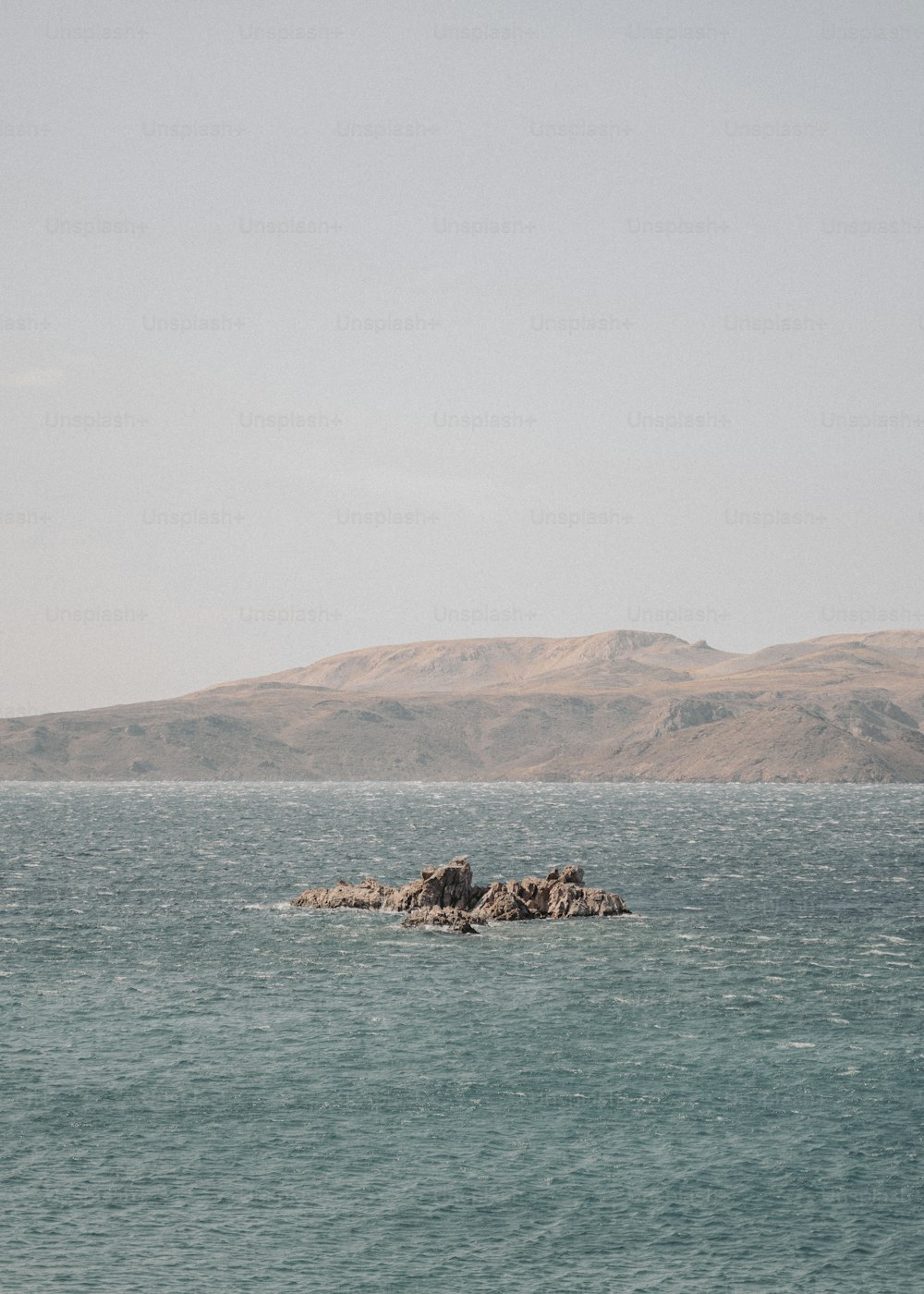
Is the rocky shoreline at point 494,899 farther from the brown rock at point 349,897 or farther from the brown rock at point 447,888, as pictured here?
the brown rock at point 349,897

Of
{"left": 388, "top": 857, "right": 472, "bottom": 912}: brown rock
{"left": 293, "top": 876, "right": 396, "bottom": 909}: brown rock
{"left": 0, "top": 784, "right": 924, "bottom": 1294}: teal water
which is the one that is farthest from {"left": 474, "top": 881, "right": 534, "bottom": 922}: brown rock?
{"left": 293, "top": 876, "right": 396, "bottom": 909}: brown rock

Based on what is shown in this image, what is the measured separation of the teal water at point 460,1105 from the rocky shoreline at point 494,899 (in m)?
4.06

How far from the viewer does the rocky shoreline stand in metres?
107

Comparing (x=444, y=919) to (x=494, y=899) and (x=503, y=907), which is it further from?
(x=494, y=899)

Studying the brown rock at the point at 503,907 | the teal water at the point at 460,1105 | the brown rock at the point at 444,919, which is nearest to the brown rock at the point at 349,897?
the brown rock at the point at 444,919

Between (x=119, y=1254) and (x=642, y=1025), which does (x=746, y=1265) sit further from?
(x=642, y=1025)

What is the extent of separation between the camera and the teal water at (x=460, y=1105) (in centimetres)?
4094

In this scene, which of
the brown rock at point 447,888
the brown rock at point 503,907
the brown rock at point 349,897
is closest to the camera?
the brown rock at point 503,907

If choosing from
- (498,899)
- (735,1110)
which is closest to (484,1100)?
(735,1110)

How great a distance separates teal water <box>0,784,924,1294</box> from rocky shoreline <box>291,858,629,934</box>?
4.06 m

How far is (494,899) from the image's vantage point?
108438 millimetres

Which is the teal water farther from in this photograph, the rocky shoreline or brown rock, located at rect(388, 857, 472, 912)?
brown rock, located at rect(388, 857, 472, 912)

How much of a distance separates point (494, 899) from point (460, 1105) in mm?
53123

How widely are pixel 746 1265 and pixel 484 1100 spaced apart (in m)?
17.5
